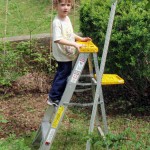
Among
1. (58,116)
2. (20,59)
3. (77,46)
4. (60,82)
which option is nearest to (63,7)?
(77,46)

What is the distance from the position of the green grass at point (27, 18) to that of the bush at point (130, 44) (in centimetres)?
274

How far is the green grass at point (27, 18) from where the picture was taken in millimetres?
9016

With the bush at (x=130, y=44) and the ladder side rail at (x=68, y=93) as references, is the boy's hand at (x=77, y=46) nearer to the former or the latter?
the ladder side rail at (x=68, y=93)

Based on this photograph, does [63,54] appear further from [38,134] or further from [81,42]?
[38,134]

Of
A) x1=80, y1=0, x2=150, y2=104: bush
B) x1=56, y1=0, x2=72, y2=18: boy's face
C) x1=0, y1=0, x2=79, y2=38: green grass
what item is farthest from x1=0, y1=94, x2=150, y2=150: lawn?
x1=0, y1=0, x2=79, y2=38: green grass

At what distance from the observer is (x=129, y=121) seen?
5367 millimetres

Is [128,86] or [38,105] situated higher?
[128,86]

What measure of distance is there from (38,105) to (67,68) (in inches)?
60.4

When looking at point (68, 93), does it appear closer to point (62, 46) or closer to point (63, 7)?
point (62, 46)

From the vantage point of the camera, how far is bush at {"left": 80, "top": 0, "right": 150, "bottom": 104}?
502cm

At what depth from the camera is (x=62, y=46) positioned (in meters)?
4.32

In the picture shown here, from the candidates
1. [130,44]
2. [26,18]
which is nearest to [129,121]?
[130,44]

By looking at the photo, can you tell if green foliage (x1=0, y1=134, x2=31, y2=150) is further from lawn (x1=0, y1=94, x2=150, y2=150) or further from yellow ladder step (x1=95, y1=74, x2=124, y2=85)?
yellow ladder step (x1=95, y1=74, x2=124, y2=85)

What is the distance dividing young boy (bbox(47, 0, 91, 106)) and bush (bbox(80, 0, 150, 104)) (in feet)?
2.74
